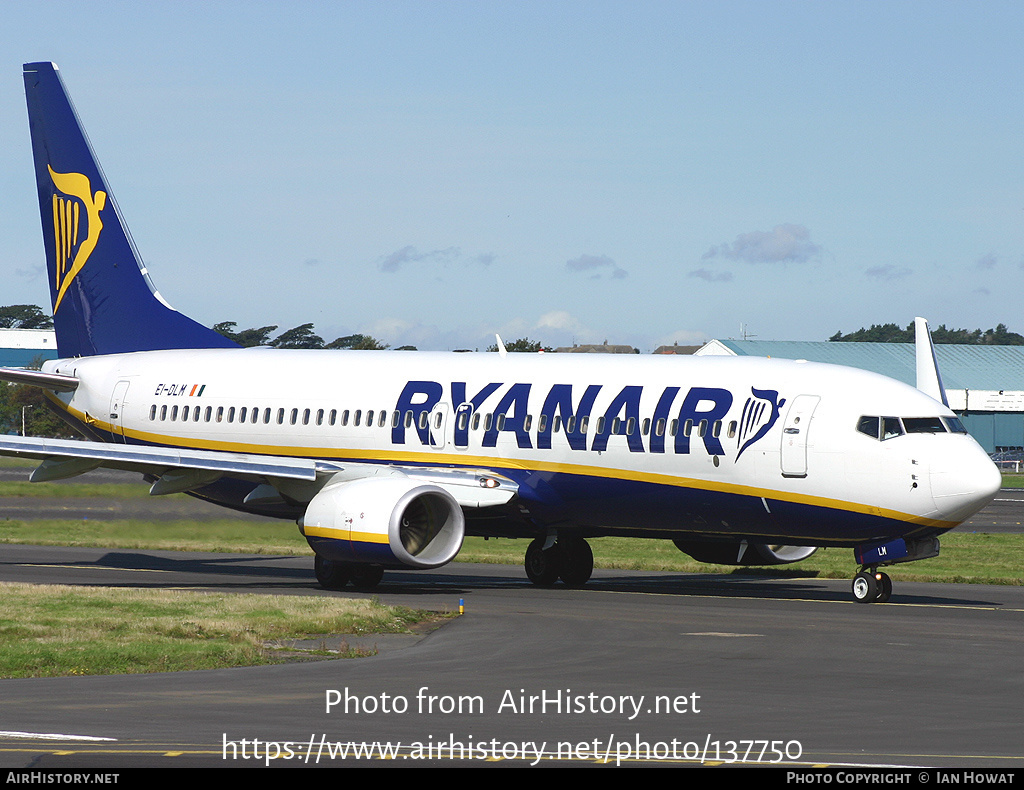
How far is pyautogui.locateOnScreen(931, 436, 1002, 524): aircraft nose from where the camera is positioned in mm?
25234

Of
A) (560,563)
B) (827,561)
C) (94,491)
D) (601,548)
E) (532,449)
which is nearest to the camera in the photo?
(532,449)

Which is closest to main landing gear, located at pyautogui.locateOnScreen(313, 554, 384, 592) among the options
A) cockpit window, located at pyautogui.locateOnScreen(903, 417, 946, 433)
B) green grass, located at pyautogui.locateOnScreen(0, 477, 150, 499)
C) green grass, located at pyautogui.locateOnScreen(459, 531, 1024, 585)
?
green grass, located at pyautogui.locateOnScreen(459, 531, 1024, 585)

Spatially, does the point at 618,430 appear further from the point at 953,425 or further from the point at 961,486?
the point at 961,486

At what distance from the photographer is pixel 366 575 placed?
30078 mm

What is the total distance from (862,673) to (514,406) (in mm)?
12977

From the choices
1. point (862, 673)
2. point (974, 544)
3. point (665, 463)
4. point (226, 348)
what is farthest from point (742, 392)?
point (974, 544)

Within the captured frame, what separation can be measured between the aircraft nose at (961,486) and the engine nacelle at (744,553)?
549 cm

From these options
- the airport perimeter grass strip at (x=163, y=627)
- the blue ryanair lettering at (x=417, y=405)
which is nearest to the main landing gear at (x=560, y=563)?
the blue ryanair lettering at (x=417, y=405)

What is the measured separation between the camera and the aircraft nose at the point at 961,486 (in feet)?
82.8

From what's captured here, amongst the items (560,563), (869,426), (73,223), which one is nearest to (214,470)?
(560,563)

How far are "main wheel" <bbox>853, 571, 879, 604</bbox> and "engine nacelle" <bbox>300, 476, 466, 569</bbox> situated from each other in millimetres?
7378

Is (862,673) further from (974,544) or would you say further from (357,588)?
(974,544)

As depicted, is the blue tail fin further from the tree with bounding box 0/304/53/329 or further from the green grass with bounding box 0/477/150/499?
the tree with bounding box 0/304/53/329

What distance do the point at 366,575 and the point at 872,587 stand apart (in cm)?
981
